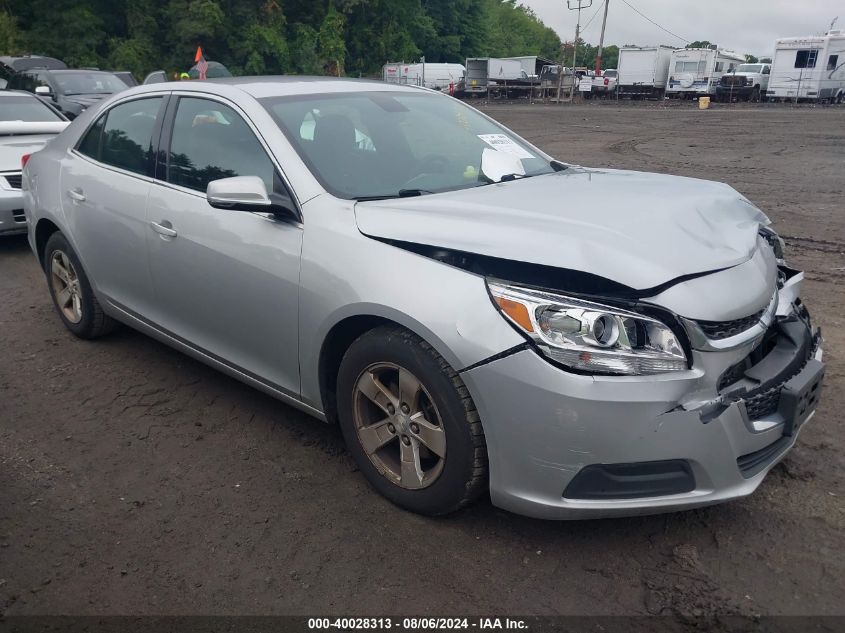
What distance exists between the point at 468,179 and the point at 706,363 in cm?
154

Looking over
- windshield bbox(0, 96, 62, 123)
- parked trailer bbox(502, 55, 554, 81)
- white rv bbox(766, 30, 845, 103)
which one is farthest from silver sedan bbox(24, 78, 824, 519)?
parked trailer bbox(502, 55, 554, 81)

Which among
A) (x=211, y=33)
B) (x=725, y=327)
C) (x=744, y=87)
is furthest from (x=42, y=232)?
(x=211, y=33)

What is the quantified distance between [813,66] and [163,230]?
120ft

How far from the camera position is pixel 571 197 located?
3.01 metres

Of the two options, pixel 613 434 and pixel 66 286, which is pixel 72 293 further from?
pixel 613 434

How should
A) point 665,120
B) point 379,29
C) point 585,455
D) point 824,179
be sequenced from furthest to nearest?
point 379,29, point 665,120, point 824,179, point 585,455

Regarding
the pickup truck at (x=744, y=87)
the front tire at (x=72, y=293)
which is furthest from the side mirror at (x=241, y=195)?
the pickup truck at (x=744, y=87)

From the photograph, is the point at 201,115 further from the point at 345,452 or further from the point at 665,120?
the point at 665,120

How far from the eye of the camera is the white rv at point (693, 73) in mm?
38406

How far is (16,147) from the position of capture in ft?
24.7

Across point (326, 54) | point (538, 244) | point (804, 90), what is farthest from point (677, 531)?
point (326, 54)

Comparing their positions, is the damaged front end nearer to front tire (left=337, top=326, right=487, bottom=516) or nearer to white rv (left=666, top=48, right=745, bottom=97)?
front tire (left=337, top=326, right=487, bottom=516)

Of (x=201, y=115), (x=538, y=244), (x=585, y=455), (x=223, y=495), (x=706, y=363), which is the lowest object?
(x=223, y=495)

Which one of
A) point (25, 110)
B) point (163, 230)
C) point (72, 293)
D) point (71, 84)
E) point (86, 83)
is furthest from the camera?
point (86, 83)
